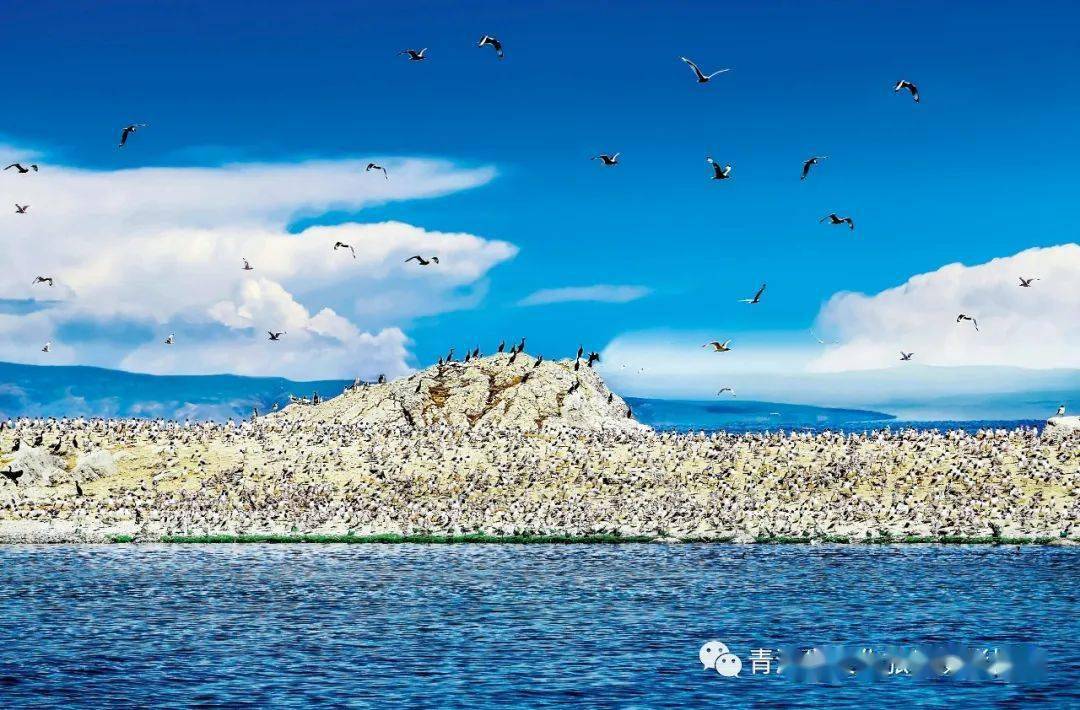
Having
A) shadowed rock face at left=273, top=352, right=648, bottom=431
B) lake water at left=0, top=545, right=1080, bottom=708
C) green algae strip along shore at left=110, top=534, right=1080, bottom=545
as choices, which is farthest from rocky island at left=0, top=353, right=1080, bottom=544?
lake water at left=0, top=545, right=1080, bottom=708

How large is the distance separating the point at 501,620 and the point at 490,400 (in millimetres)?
52856

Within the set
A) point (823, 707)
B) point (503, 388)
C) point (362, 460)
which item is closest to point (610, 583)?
point (823, 707)

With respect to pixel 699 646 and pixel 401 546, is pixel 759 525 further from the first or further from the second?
pixel 699 646

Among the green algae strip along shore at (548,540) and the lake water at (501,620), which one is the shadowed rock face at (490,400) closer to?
the green algae strip along shore at (548,540)

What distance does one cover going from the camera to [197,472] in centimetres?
7575

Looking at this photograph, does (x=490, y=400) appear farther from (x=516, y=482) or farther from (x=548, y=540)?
(x=548, y=540)

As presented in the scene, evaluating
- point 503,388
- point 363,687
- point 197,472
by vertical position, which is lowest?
point 363,687

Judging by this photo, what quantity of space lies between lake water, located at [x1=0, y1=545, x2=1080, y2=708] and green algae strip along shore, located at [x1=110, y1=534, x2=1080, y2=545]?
2.16m

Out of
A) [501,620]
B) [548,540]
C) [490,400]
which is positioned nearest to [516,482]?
[548,540]

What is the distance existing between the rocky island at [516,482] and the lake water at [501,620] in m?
5.84

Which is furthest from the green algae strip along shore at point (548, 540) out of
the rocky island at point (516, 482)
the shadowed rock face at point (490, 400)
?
the shadowed rock face at point (490, 400)

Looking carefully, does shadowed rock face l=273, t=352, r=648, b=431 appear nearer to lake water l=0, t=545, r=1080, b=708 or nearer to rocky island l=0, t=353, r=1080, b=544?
rocky island l=0, t=353, r=1080, b=544

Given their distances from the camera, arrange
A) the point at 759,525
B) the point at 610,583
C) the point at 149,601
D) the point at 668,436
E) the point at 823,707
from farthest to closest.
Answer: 1. the point at 668,436
2. the point at 759,525
3. the point at 610,583
4. the point at 149,601
5. the point at 823,707

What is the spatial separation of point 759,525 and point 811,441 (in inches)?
623
